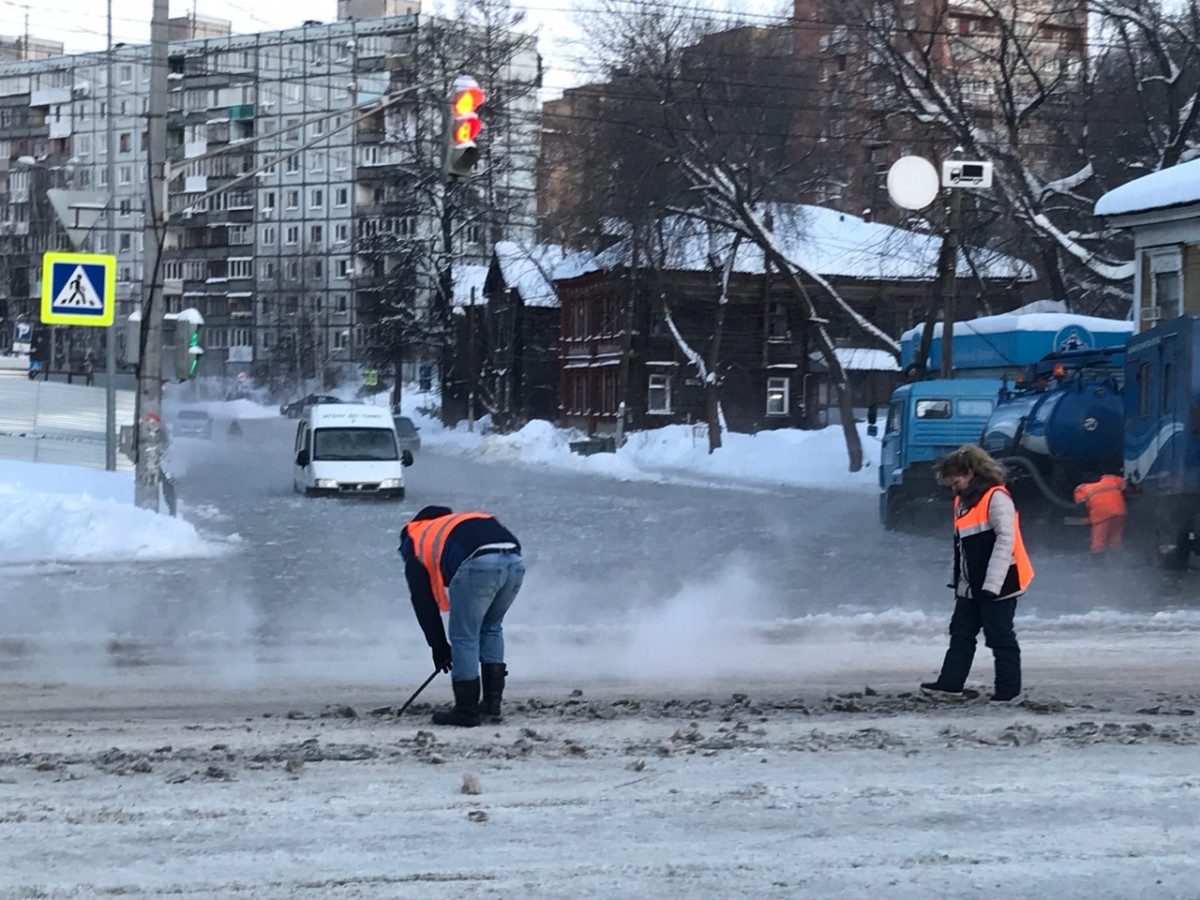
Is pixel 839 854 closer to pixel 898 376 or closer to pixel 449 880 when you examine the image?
pixel 449 880

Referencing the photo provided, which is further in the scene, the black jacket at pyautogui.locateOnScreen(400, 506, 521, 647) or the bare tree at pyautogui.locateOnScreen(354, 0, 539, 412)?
the bare tree at pyautogui.locateOnScreen(354, 0, 539, 412)

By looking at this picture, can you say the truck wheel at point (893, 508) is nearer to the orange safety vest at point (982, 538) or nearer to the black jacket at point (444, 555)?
the orange safety vest at point (982, 538)

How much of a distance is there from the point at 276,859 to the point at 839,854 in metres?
1.95

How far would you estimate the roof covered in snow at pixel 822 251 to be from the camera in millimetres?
42050

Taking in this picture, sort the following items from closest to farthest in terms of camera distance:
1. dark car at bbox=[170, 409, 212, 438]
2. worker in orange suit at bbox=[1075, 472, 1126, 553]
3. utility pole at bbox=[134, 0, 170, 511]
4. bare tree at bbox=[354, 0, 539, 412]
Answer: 1. worker in orange suit at bbox=[1075, 472, 1126, 553]
2. utility pole at bbox=[134, 0, 170, 511]
3. bare tree at bbox=[354, 0, 539, 412]
4. dark car at bbox=[170, 409, 212, 438]

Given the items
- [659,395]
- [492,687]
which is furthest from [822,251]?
[492,687]

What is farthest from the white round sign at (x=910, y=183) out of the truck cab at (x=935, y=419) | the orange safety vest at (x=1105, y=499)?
the orange safety vest at (x=1105, y=499)

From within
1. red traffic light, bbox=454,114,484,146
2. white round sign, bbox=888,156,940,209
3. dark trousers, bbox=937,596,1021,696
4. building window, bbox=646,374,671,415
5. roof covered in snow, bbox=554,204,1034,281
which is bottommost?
dark trousers, bbox=937,596,1021,696

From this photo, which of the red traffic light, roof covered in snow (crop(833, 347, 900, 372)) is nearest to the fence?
the red traffic light

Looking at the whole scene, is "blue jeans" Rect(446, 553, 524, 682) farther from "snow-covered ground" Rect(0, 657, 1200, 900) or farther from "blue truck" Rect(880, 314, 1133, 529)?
"blue truck" Rect(880, 314, 1133, 529)

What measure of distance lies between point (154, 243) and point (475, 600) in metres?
14.0

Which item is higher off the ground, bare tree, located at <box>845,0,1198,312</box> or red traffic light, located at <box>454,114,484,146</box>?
bare tree, located at <box>845,0,1198,312</box>

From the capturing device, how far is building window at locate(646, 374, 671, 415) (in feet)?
217

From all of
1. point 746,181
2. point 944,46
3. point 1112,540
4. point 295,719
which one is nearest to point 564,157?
point 746,181
